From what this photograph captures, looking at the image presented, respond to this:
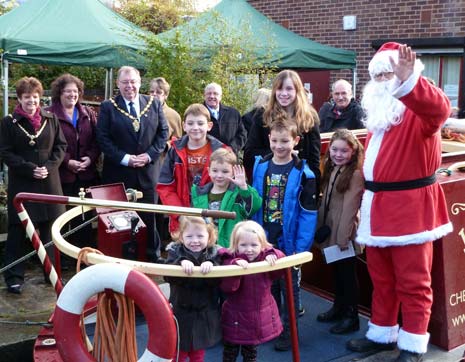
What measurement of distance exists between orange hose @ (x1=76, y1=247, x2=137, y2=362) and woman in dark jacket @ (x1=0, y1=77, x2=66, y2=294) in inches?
112

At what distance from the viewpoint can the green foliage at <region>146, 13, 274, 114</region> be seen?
8.56m

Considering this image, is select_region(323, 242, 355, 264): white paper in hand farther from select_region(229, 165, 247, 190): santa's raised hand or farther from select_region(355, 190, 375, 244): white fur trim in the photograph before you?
select_region(229, 165, 247, 190): santa's raised hand

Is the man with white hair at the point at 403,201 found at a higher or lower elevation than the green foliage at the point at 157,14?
lower

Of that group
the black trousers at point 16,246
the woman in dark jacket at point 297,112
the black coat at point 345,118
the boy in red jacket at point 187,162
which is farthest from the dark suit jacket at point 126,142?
the black coat at point 345,118

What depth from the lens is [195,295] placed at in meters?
3.24

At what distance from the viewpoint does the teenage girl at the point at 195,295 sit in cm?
323

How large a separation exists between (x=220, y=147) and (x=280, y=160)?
581 millimetres

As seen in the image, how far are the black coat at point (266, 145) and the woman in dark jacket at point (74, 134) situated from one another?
194 centimetres

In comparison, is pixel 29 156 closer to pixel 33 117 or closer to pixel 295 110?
pixel 33 117

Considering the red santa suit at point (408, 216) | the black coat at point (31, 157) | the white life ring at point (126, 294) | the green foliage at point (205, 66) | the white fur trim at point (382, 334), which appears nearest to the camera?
the white life ring at point (126, 294)

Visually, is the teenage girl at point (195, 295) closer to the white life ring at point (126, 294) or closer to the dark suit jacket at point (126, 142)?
the white life ring at point (126, 294)

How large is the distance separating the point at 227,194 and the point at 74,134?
8.23ft

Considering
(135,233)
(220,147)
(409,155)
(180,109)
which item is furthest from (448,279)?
(180,109)

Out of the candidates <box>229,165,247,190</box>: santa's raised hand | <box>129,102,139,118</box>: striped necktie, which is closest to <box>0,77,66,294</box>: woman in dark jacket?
<box>129,102,139,118</box>: striped necktie
